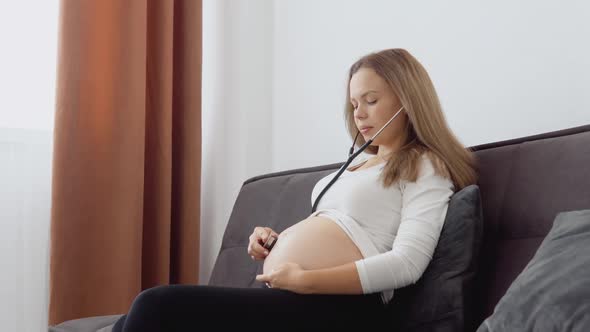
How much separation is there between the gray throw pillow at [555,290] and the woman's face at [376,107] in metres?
0.53

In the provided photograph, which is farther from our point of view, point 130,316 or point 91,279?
point 91,279

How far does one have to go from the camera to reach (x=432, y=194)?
126 cm

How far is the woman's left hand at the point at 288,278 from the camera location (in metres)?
1.12

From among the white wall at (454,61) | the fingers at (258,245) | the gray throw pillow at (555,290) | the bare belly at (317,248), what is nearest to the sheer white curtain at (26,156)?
the white wall at (454,61)

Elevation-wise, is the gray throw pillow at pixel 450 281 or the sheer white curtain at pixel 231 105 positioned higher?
the sheer white curtain at pixel 231 105

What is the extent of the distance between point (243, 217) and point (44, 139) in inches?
30.7

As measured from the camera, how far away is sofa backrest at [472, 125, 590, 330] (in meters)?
1.15

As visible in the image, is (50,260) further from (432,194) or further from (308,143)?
(432,194)

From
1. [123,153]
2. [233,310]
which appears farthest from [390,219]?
[123,153]

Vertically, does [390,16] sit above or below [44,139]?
above

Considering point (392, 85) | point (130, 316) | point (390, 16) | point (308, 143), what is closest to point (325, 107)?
point (308, 143)

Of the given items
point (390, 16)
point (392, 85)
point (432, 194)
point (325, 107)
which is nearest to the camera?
point (432, 194)

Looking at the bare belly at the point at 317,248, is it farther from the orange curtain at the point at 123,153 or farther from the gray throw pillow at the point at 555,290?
the orange curtain at the point at 123,153

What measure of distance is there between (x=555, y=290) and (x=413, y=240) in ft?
1.19
